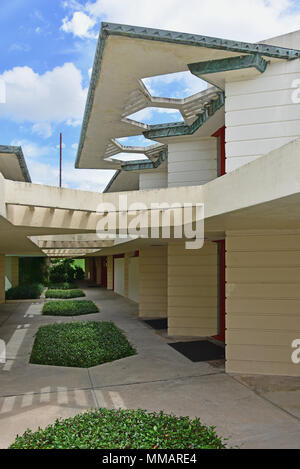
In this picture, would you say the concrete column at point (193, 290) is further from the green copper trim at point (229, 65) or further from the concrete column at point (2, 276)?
the concrete column at point (2, 276)

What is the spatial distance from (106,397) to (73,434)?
268 cm

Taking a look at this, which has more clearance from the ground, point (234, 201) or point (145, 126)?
point (145, 126)

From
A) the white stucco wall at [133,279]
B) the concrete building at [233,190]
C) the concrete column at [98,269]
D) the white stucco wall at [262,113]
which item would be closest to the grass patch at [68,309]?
the white stucco wall at [133,279]

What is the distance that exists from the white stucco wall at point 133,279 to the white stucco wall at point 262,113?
48.3ft

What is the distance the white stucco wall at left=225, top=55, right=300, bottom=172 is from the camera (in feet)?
28.0

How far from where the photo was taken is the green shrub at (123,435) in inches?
169

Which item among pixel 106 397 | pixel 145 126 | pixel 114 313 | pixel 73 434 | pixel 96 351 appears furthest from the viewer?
pixel 114 313

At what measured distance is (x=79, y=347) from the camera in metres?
10.1

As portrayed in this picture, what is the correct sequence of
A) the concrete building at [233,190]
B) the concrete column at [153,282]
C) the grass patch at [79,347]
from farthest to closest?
the concrete column at [153,282] → the grass patch at [79,347] → the concrete building at [233,190]

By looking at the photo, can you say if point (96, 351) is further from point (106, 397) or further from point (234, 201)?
point (234, 201)

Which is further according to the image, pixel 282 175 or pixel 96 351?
pixel 96 351

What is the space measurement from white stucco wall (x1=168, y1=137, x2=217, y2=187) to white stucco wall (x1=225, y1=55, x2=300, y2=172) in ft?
11.7

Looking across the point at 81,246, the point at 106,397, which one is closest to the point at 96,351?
the point at 106,397

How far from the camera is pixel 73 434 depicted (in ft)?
14.8
